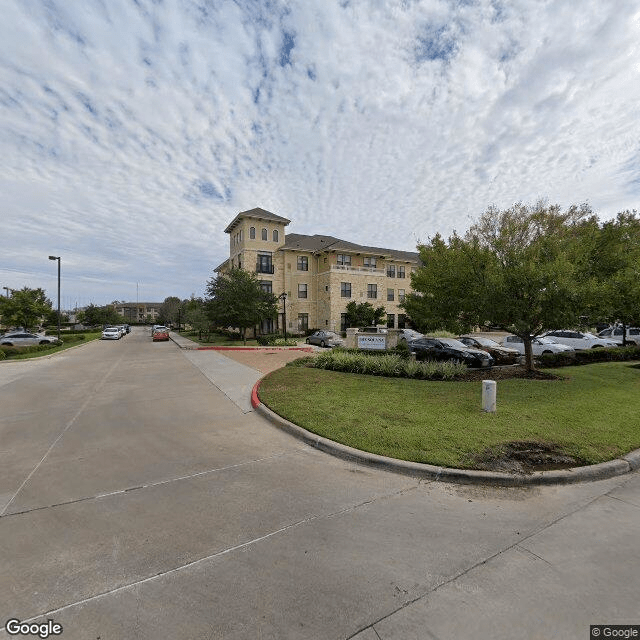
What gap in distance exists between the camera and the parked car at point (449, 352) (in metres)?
14.8

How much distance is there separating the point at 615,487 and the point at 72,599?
5930 millimetres

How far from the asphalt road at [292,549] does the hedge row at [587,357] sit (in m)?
11.4

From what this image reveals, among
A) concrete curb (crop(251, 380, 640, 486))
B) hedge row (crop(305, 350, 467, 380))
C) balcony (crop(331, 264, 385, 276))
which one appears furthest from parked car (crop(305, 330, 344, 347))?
concrete curb (crop(251, 380, 640, 486))

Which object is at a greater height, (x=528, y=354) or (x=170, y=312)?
(x=170, y=312)

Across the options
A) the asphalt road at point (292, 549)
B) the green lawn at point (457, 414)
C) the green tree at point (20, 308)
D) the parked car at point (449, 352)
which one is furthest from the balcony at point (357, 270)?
the asphalt road at point (292, 549)

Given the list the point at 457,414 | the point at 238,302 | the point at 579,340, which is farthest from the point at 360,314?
the point at 457,414

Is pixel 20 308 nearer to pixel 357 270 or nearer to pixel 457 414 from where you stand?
pixel 357 270

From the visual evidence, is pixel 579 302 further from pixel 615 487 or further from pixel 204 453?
pixel 204 453

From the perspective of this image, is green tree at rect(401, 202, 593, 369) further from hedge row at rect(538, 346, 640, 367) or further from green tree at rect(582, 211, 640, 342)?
hedge row at rect(538, 346, 640, 367)

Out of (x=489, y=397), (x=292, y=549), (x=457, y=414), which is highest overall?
(x=489, y=397)

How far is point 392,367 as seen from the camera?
1222 centimetres

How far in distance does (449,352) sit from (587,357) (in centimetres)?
616

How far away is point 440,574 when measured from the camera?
2.88m

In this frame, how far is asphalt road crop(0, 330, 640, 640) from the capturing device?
8.00 feet
